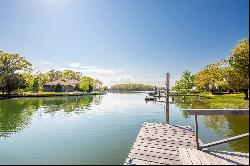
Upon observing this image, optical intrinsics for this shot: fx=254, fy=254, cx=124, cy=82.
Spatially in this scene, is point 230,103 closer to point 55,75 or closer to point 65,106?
point 65,106

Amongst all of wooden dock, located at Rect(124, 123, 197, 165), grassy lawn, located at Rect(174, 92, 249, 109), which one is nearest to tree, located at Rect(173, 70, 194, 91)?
grassy lawn, located at Rect(174, 92, 249, 109)

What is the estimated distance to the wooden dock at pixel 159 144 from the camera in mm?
9408

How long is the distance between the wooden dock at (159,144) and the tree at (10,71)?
71838 millimetres

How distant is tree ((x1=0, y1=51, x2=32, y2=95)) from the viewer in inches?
3059

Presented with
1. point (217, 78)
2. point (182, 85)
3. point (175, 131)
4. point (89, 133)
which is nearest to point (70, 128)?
point (89, 133)

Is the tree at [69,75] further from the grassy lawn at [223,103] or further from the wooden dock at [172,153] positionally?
the wooden dock at [172,153]

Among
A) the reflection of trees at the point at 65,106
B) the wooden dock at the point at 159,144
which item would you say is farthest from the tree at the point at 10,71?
the wooden dock at the point at 159,144

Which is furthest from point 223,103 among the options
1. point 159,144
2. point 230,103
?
point 159,144

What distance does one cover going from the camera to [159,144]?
454 inches

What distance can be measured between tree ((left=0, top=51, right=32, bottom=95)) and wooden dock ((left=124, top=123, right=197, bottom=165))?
Answer: 236 ft

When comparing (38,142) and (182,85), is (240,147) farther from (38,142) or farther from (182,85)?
(182,85)

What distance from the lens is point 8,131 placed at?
71.1 feet

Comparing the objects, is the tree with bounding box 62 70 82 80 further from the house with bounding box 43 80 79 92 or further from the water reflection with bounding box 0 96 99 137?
the water reflection with bounding box 0 96 99 137

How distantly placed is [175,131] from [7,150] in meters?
10.0
